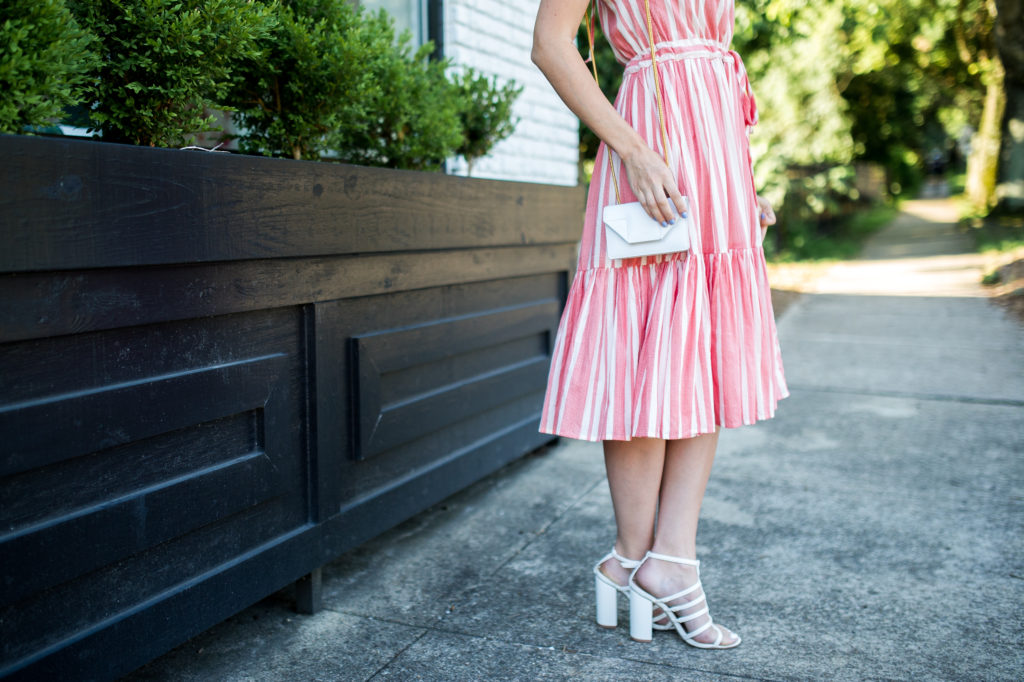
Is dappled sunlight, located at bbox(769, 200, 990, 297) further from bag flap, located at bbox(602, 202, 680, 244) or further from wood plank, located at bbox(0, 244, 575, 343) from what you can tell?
bag flap, located at bbox(602, 202, 680, 244)

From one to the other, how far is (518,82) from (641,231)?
2545mm

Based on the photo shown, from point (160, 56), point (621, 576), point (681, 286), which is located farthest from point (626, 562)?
point (160, 56)

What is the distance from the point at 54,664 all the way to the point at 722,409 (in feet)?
4.52

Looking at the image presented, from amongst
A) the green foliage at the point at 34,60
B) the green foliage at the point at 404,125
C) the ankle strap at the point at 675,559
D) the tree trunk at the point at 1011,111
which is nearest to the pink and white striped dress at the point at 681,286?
the ankle strap at the point at 675,559

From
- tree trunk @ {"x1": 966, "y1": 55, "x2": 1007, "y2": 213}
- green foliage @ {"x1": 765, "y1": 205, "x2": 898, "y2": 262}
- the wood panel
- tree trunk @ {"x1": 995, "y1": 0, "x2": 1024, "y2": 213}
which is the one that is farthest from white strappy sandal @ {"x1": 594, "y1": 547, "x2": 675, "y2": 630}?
tree trunk @ {"x1": 966, "y1": 55, "x2": 1007, "y2": 213}

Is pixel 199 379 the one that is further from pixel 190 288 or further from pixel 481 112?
pixel 481 112

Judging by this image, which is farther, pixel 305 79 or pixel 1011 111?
pixel 1011 111

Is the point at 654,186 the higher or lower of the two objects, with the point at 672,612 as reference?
higher

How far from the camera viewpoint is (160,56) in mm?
1731

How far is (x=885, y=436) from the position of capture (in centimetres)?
373

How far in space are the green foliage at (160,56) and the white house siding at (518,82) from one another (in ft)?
5.92

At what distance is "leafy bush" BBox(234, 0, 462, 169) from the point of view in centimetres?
217

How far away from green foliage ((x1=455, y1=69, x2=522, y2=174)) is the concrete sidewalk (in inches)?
49.5

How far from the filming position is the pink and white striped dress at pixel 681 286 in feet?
6.06
